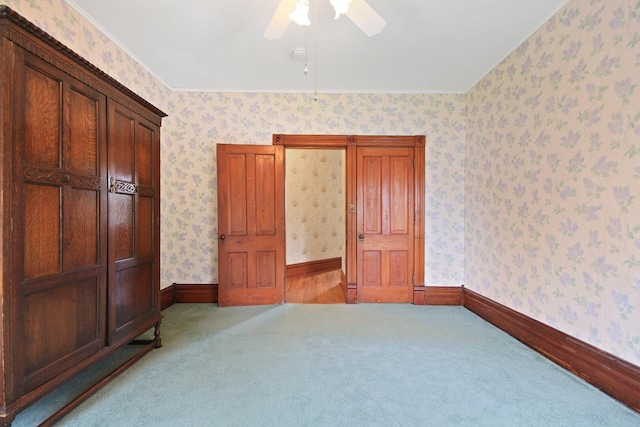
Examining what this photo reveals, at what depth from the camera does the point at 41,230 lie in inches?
54.7

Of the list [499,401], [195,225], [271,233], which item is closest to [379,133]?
[271,233]

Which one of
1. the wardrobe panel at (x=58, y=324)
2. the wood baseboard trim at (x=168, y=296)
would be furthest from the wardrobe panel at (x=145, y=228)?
the wood baseboard trim at (x=168, y=296)

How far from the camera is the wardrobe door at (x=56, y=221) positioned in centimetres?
129

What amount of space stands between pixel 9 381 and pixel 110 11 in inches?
103

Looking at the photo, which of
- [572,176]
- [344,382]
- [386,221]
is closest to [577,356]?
[572,176]

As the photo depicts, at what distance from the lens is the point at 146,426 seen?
4.86ft

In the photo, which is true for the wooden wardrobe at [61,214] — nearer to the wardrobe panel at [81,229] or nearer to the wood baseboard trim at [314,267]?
the wardrobe panel at [81,229]

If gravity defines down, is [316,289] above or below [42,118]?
below

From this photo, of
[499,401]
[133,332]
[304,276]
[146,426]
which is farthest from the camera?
[304,276]

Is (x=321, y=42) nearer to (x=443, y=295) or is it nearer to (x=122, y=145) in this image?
(x=122, y=145)

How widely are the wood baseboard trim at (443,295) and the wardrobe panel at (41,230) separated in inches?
142

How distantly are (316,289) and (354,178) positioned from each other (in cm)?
187

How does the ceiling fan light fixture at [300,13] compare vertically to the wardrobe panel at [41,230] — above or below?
above

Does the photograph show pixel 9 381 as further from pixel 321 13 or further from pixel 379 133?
pixel 379 133
